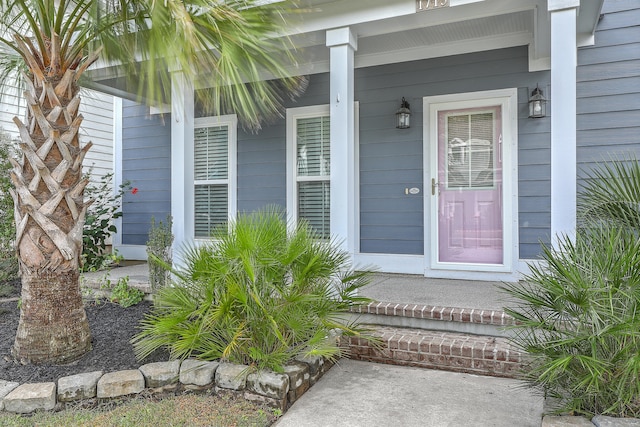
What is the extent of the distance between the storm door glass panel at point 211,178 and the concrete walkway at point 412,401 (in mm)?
3761

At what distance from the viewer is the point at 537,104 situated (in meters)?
4.52

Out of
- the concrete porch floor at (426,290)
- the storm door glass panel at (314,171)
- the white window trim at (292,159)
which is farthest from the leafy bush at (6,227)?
the storm door glass panel at (314,171)

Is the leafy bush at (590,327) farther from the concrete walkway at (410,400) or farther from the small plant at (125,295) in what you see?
the small plant at (125,295)

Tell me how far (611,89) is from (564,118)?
5.40ft

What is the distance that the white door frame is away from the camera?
4.68 metres

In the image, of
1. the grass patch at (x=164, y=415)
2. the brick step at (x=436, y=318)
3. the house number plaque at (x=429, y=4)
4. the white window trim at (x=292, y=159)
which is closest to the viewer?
the grass patch at (x=164, y=415)

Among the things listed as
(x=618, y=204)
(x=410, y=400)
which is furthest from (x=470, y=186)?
(x=410, y=400)

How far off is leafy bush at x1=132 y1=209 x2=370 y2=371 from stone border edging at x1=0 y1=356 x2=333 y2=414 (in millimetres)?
81

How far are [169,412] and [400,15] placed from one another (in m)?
3.38

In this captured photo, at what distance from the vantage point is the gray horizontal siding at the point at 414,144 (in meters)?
4.63

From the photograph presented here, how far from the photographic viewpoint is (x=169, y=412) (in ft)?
7.96

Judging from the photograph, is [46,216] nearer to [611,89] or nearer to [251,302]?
[251,302]

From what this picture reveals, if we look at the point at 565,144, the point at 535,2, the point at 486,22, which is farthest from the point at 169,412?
the point at 486,22

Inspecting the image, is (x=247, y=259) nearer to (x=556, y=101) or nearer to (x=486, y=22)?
(x=556, y=101)
